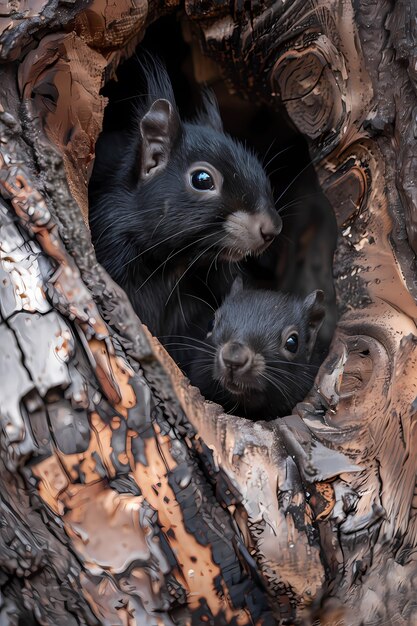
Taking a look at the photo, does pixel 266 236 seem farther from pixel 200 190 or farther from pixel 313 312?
pixel 313 312

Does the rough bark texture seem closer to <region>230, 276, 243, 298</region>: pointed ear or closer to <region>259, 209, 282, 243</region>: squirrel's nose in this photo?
<region>259, 209, 282, 243</region>: squirrel's nose

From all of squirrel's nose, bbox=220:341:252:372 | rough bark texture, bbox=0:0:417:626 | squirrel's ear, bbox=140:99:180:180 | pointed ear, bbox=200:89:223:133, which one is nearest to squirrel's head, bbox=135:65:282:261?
squirrel's ear, bbox=140:99:180:180

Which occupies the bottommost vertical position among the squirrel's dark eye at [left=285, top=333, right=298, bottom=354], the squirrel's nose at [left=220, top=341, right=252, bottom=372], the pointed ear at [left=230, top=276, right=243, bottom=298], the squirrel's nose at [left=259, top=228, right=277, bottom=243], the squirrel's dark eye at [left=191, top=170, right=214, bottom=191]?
the squirrel's dark eye at [left=285, top=333, right=298, bottom=354]

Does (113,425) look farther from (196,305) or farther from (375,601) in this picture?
(196,305)

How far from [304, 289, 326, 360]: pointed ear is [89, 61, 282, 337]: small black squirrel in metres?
0.39

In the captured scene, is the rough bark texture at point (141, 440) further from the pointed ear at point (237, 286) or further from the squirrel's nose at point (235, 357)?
the pointed ear at point (237, 286)

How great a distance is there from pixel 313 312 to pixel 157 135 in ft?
3.06

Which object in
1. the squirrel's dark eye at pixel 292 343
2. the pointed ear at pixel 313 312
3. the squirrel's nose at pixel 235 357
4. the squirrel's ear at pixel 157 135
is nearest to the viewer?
the squirrel's nose at pixel 235 357

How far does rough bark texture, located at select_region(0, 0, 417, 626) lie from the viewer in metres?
1.67

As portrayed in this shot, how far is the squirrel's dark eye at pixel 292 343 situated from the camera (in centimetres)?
271

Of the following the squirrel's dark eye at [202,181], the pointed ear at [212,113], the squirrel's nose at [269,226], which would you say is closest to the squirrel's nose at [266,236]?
the squirrel's nose at [269,226]

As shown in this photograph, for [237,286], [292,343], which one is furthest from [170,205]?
[292,343]

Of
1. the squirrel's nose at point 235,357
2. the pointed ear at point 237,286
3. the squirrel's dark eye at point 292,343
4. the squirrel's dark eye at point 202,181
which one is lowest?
the squirrel's dark eye at point 292,343

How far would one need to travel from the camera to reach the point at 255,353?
2.50 m
